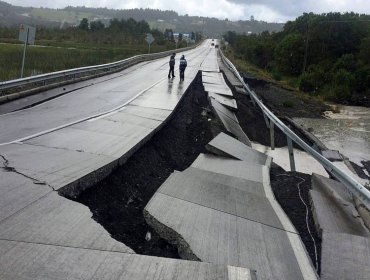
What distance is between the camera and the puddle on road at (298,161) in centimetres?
1424

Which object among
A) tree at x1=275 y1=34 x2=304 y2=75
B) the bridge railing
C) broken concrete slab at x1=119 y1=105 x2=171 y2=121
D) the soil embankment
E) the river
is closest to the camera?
broken concrete slab at x1=119 y1=105 x2=171 y2=121

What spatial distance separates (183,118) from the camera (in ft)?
50.2

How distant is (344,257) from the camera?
550cm

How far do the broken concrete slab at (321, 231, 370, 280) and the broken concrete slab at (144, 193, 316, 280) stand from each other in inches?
12.2

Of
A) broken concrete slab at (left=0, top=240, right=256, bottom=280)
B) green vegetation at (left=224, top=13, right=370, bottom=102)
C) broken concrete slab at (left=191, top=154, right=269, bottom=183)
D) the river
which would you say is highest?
green vegetation at (left=224, top=13, right=370, bottom=102)

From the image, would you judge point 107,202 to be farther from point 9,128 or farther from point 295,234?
point 9,128

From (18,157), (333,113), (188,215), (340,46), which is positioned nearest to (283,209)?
(188,215)

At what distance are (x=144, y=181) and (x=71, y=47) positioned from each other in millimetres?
46716

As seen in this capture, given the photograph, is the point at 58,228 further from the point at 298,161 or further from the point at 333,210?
the point at 298,161

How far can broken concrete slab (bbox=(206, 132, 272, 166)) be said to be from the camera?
32.4 feet

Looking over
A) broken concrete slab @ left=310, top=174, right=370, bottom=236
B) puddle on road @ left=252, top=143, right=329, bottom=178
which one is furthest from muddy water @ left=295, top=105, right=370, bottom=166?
broken concrete slab @ left=310, top=174, right=370, bottom=236

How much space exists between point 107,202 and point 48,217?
62.6 inches

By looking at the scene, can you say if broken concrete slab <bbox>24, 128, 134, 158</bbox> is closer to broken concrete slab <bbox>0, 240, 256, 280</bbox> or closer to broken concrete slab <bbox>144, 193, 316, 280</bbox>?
broken concrete slab <bbox>144, 193, 316, 280</bbox>

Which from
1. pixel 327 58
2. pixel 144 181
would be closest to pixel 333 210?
pixel 144 181
